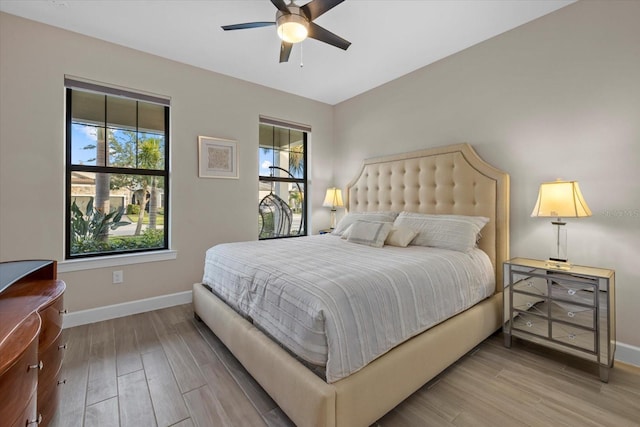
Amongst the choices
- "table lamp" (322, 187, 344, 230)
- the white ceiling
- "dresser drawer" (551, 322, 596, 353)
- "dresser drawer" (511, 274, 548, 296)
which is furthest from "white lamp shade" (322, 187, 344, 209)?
"dresser drawer" (551, 322, 596, 353)

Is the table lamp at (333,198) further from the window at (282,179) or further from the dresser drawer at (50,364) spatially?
the dresser drawer at (50,364)

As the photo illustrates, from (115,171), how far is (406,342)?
319cm

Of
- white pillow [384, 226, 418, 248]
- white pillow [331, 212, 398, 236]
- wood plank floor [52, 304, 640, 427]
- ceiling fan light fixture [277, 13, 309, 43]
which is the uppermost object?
ceiling fan light fixture [277, 13, 309, 43]

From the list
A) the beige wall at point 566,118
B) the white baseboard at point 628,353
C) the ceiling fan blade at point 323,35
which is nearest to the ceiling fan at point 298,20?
the ceiling fan blade at point 323,35

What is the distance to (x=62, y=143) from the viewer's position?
102 inches

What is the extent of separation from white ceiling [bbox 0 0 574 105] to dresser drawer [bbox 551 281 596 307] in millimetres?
2216

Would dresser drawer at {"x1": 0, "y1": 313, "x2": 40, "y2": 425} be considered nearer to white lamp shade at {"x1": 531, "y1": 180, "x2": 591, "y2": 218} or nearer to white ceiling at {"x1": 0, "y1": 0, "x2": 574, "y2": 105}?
white ceiling at {"x1": 0, "y1": 0, "x2": 574, "y2": 105}

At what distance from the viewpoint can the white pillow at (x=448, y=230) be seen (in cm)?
249

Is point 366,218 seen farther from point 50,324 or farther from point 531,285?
point 50,324

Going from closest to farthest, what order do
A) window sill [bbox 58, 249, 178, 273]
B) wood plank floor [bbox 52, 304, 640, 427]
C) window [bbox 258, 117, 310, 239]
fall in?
wood plank floor [bbox 52, 304, 640, 427] < window sill [bbox 58, 249, 178, 273] < window [bbox 258, 117, 310, 239]

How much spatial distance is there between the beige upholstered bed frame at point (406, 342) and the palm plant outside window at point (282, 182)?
105cm

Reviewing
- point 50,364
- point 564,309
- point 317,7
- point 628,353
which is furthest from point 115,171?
point 628,353

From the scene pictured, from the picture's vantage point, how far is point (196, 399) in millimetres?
1655

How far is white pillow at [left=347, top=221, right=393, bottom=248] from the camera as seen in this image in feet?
8.83
